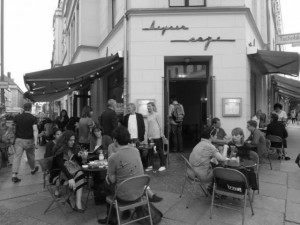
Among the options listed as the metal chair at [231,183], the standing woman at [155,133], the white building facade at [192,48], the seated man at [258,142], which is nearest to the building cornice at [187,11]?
the white building facade at [192,48]

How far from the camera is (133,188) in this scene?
3574 mm

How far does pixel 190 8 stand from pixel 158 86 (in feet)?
8.19

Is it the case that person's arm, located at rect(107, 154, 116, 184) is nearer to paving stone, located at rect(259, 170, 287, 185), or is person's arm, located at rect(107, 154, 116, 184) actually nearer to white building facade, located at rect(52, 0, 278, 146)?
paving stone, located at rect(259, 170, 287, 185)

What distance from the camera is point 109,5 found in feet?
36.8

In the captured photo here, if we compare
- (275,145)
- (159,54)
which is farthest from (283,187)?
(159,54)

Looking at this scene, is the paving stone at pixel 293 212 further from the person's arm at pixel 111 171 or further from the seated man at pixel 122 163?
the person's arm at pixel 111 171

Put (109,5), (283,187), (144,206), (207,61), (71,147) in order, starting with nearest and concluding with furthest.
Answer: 1. (144,206)
2. (71,147)
3. (283,187)
4. (207,61)
5. (109,5)

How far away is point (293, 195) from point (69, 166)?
4124 millimetres

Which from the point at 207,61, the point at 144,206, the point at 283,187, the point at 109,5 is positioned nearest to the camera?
the point at 144,206

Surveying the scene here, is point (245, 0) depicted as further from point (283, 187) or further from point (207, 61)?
point (283, 187)

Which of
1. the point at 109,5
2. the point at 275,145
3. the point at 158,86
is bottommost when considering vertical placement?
the point at 275,145

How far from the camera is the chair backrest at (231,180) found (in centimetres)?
388

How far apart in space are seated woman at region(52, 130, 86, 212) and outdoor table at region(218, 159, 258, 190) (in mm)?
2416

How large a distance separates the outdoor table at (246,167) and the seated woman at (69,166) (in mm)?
2416
